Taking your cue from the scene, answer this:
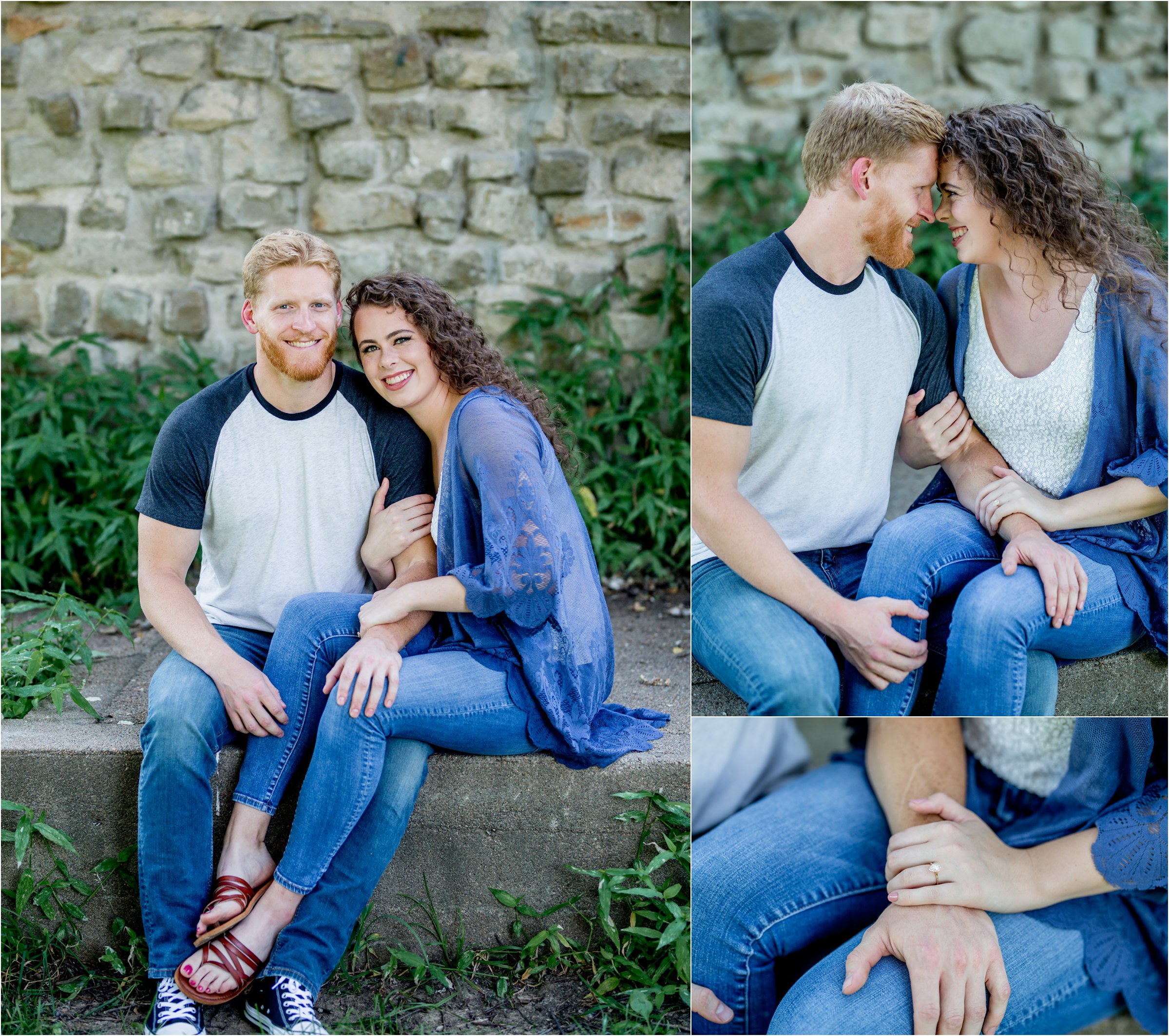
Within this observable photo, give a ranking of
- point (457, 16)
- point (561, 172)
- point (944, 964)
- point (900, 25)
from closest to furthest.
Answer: point (944, 964)
point (900, 25)
point (457, 16)
point (561, 172)

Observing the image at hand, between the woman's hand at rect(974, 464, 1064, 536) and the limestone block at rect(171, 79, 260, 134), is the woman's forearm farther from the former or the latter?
the limestone block at rect(171, 79, 260, 134)

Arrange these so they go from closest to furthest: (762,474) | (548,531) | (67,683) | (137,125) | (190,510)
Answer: (762,474) → (548,531) → (190,510) → (67,683) → (137,125)

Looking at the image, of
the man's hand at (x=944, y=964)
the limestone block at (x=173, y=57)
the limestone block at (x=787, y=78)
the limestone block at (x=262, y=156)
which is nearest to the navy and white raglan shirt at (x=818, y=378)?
the man's hand at (x=944, y=964)

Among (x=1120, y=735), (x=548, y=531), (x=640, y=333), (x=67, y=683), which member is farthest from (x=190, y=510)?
(x=640, y=333)

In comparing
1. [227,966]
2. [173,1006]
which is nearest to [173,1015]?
[173,1006]

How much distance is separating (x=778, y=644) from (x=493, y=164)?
2.59 metres

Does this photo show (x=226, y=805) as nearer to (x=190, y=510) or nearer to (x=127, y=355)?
(x=190, y=510)

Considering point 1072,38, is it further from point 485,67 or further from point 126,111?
point 126,111

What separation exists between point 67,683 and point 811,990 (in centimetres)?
169

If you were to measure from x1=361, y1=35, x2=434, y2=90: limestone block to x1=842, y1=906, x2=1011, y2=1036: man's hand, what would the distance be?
302 centimetres

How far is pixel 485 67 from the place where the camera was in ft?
11.4

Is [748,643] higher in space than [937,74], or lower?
lower

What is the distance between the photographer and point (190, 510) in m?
2.06

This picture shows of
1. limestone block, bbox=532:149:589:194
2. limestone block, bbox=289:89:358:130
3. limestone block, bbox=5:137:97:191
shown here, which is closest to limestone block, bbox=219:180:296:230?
limestone block, bbox=289:89:358:130
